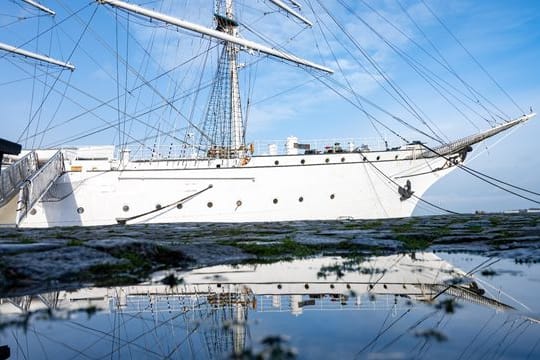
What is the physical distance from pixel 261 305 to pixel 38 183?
808 inches

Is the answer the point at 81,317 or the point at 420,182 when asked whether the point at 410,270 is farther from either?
the point at 420,182

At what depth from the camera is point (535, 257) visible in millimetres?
4965

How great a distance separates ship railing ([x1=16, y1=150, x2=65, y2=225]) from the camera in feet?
62.5

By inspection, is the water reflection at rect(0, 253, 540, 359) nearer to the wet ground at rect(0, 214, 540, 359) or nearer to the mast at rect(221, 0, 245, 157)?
the wet ground at rect(0, 214, 540, 359)

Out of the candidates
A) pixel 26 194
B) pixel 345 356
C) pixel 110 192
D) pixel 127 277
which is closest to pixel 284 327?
pixel 345 356

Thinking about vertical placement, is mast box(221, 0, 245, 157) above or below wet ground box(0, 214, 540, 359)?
above

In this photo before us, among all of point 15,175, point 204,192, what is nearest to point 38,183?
point 15,175

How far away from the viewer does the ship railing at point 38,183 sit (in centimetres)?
1906

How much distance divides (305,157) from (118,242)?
722 inches

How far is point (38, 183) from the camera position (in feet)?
68.1

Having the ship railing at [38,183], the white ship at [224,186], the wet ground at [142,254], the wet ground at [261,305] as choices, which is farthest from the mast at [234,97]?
the wet ground at [261,305]

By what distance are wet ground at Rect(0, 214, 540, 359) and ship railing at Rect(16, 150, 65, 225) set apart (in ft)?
52.5

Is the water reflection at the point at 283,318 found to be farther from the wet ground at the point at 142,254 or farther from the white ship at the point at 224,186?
the white ship at the point at 224,186

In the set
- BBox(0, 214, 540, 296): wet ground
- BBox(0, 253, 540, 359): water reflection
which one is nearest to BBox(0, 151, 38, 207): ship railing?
BBox(0, 214, 540, 296): wet ground
